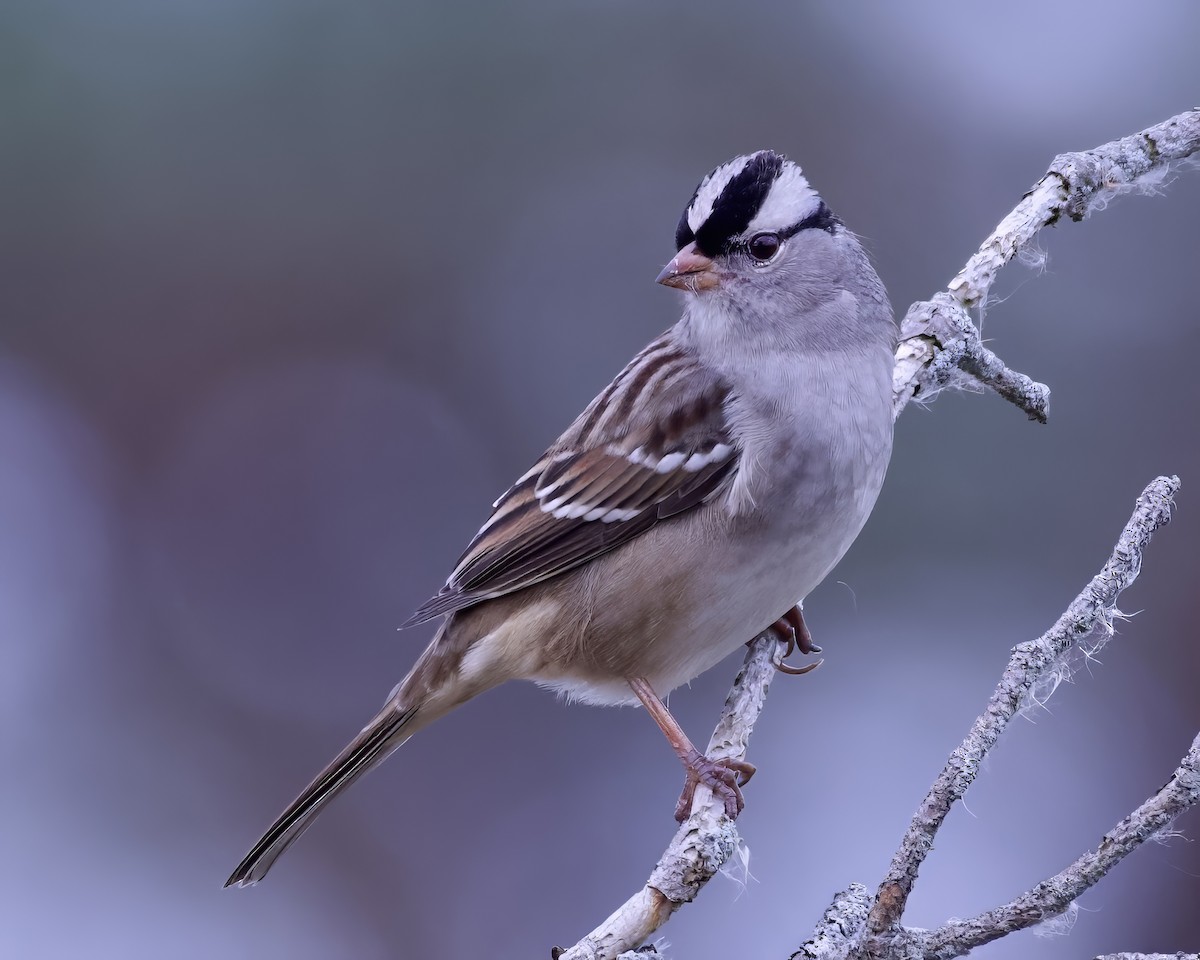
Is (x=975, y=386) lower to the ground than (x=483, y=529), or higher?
lower

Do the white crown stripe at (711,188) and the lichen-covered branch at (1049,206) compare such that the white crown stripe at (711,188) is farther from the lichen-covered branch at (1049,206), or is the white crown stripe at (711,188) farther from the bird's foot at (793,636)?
the bird's foot at (793,636)

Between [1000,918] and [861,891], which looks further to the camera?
[861,891]

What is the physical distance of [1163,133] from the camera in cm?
237

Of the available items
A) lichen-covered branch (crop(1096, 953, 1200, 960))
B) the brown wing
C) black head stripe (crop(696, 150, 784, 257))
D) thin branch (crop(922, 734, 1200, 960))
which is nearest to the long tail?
the brown wing

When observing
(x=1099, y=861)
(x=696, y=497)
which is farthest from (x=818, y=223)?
(x=1099, y=861)

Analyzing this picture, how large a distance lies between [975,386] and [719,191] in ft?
2.26

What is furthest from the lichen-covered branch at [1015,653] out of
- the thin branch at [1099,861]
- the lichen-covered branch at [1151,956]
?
the lichen-covered branch at [1151,956]

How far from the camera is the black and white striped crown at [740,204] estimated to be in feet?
Result: 7.78

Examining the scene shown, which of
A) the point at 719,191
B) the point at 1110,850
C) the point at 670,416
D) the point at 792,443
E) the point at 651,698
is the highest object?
the point at 719,191

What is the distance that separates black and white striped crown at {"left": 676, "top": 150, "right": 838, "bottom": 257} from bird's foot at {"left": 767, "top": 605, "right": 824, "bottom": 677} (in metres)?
0.77

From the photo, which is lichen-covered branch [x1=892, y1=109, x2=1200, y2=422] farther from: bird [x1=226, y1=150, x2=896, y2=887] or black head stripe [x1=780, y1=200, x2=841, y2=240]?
black head stripe [x1=780, y1=200, x2=841, y2=240]

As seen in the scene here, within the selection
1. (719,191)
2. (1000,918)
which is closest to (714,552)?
(719,191)

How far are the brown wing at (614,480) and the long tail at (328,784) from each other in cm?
29

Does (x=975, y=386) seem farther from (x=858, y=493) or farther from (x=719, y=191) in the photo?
(x=719, y=191)
